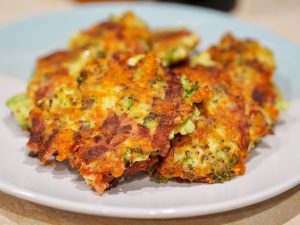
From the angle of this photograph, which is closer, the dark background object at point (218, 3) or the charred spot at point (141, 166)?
the charred spot at point (141, 166)

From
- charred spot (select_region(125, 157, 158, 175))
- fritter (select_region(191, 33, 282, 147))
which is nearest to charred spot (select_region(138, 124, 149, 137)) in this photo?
charred spot (select_region(125, 157, 158, 175))

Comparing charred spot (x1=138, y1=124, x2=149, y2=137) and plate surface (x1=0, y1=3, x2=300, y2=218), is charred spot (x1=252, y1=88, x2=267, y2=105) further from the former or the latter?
charred spot (x1=138, y1=124, x2=149, y2=137)

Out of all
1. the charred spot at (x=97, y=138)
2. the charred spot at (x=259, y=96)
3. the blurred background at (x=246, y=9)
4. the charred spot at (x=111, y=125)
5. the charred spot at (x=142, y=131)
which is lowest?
the blurred background at (x=246, y=9)

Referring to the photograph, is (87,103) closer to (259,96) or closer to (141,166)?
(141,166)

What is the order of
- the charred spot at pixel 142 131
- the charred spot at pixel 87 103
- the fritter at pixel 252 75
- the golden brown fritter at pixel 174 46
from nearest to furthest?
the charred spot at pixel 142 131, the charred spot at pixel 87 103, the fritter at pixel 252 75, the golden brown fritter at pixel 174 46

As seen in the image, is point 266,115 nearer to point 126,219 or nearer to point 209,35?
point 126,219

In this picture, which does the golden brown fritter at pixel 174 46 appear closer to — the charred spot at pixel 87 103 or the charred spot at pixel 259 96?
the charred spot at pixel 259 96

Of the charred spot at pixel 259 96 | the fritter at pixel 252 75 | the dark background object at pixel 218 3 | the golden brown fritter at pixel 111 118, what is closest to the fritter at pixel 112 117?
the golden brown fritter at pixel 111 118
